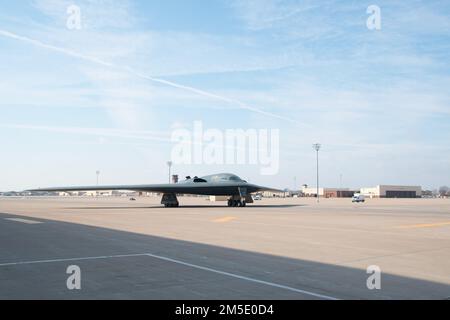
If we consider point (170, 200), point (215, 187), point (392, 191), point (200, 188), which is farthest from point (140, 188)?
point (392, 191)

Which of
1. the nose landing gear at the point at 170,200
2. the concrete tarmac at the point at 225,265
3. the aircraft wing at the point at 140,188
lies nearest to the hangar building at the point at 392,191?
the nose landing gear at the point at 170,200

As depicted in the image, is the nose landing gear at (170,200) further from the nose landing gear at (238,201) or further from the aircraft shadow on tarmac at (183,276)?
the aircraft shadow on tarmac at (183,276)

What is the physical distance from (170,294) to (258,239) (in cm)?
848

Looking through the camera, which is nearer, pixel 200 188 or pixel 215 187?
pixel 215 187

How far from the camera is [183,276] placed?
898 cm

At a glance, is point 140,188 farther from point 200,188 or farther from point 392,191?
point 392,191

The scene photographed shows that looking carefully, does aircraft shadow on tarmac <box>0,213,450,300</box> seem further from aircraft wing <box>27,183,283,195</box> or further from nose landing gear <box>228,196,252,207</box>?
nose landing gear <box>228,196,252,207</box>

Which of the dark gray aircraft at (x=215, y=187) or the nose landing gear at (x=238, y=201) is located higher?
the dark gray aircraft at (x=215, y=187)

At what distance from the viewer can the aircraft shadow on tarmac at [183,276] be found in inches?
294

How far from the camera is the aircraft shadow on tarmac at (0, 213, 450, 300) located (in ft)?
24.5

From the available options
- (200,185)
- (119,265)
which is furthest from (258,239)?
(200,185)

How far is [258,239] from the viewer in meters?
15.6
